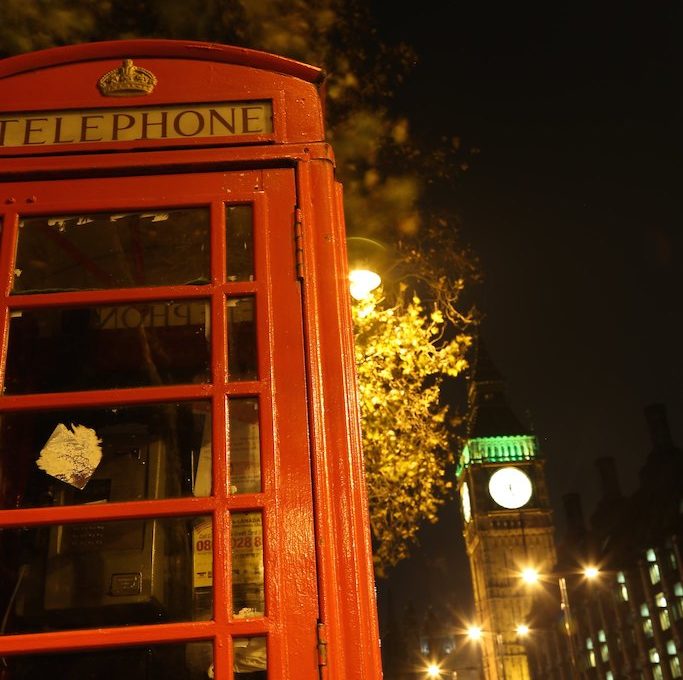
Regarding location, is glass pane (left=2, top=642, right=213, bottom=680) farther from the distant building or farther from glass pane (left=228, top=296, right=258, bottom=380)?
the distant building

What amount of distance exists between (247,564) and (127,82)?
1.75 meters

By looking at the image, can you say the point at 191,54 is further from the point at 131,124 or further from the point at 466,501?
the point at 466,501

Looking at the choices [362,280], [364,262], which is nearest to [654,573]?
[362,280]

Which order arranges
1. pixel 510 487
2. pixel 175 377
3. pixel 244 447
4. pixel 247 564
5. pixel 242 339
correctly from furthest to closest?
pixel 510 487 → pixel 175 377 → pixel 242 339 → pixel 244 447 → pixel 247 564

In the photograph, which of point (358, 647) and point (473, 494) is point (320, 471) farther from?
point (473, 494)

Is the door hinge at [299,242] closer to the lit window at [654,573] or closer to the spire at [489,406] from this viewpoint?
the lit window at [654,573]

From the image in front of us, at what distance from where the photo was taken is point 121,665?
2633 millimetres

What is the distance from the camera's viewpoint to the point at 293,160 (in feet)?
9.14

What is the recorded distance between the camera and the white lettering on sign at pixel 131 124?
280 cm

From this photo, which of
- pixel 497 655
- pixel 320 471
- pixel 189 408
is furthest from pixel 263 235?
pixel 497 655

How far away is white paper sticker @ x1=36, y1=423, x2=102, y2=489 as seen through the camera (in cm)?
256

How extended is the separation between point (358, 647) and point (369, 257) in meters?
5.53

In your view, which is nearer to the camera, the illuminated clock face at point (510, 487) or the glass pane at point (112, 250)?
the glass pane at point (112, 250)

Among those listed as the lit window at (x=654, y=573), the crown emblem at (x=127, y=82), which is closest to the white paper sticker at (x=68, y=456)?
the crown emblem at (x=127, y=82)
